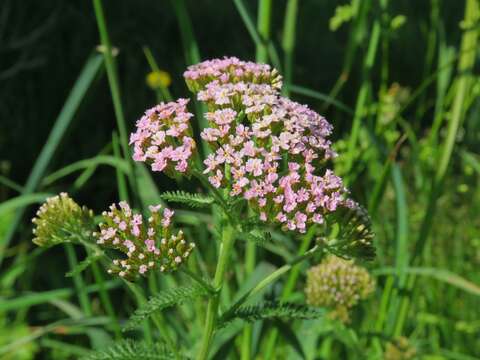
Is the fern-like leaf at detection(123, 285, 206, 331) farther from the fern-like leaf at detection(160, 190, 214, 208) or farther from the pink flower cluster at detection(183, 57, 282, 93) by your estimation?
the pink flower cluster at detection(183, 57, 282, 93)

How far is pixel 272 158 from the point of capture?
133 centimetres

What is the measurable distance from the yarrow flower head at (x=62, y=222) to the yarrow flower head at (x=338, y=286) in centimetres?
61

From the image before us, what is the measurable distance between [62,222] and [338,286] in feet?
2.35

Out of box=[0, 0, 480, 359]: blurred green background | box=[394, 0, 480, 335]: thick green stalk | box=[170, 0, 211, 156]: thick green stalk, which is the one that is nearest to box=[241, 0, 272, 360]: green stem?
box=[0, 0, 480, 359]: blurred green background

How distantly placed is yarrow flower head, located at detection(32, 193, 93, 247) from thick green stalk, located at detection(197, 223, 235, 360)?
280 millimetres

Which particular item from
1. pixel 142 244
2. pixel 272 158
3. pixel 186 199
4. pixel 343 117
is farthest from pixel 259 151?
pixel 343 117

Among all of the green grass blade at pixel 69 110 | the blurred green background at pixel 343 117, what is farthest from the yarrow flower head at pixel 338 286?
the green grass blade at pixel 69 110

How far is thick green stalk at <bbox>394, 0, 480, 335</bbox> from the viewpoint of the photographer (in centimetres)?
206

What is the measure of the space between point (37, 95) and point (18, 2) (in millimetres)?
612

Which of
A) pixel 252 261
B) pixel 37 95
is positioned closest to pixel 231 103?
pixel 252 261

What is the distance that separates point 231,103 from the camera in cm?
142

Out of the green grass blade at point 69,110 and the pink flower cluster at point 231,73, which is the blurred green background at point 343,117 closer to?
the green grass blade at point 69,110

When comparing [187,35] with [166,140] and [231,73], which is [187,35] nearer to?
[231,73]

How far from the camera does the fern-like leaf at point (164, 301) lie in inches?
52.1
